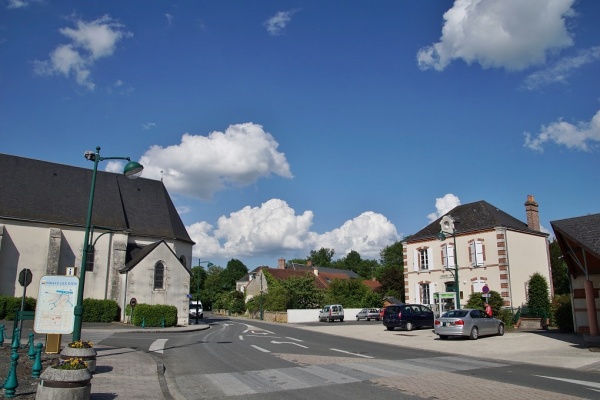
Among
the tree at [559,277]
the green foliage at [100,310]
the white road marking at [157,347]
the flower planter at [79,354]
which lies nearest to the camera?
the flower planter at [79,354]

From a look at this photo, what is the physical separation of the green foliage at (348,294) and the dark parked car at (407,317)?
2444 centimetres

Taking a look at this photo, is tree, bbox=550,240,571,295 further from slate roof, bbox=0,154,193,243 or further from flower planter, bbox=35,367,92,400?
flower planter, bbox=35,367,92,400

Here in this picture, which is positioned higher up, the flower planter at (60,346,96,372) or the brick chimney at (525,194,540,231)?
the brick chimney at (525,194,540,231)

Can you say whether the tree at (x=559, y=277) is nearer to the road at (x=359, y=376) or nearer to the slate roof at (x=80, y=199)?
the road at (x=359, y=376)

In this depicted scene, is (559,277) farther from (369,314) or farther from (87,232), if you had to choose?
(87,232)

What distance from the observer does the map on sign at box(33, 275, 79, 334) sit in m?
11.4

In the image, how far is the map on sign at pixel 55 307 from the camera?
1145 centimetres

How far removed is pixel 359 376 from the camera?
35.8 feet

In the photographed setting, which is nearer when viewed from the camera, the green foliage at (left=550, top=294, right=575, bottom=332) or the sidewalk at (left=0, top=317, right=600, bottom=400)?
the sidewalk at (left=0, top=317, right=600, bottom=400)

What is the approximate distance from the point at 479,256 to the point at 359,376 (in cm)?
2574

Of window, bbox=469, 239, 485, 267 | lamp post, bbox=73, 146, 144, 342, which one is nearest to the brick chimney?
window, bbox=469, 239, 485, 267

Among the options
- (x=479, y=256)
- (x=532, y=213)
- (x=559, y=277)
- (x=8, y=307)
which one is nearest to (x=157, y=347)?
(x=8, y=307)

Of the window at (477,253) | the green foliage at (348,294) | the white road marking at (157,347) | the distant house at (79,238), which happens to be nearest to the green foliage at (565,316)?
the window at (477,253)

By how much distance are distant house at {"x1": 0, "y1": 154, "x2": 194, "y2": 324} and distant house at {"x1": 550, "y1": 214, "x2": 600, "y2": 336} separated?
2832 centimetres
